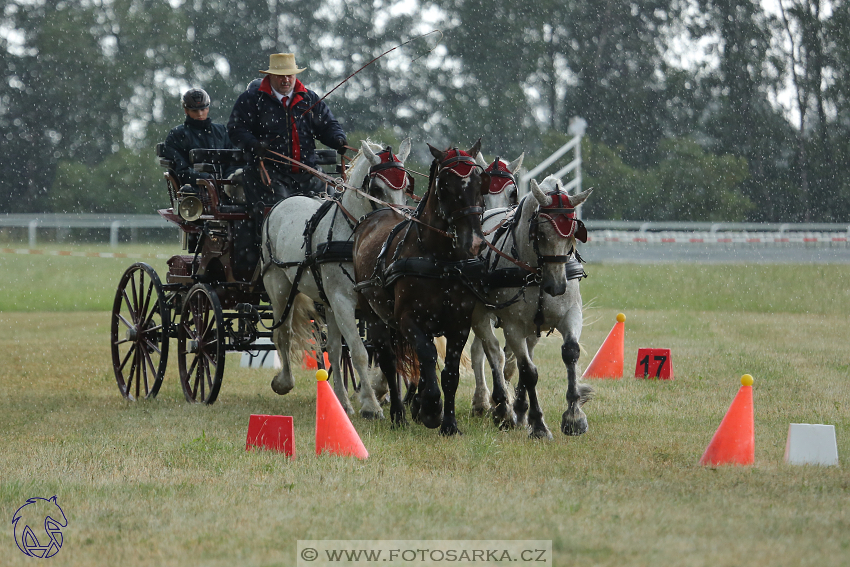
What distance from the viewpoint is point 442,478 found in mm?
5523

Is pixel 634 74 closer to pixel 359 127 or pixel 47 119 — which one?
pixel 359 127

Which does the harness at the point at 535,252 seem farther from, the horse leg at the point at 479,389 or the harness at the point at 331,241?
the horse leg at the point at 479,389


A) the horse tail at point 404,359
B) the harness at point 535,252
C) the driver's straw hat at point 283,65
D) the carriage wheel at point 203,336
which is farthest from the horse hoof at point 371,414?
the driver's straw hat at point 283,65

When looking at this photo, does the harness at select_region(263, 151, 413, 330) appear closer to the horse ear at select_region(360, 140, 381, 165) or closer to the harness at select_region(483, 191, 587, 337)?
the horse ear at select_region(360, 140, 381, 165)

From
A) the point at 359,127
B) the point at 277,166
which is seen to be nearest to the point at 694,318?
the point at 277,166

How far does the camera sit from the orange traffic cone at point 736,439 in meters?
5.79

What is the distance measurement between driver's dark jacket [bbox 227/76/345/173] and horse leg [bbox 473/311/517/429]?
2.40m

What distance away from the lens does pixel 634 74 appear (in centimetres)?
3500

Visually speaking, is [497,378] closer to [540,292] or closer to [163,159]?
[540,292]

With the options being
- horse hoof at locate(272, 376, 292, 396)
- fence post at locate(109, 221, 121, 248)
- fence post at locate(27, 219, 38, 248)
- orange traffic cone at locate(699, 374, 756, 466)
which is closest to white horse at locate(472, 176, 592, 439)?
orange traffic cone at locate(699, 374, 756, 466)

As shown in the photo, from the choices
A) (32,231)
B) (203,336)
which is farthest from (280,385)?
(32,231)

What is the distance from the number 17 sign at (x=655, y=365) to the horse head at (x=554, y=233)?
13.1ft

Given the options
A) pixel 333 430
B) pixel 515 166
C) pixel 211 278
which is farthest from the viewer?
pixel 211 278

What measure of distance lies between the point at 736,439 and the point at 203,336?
176 inches
